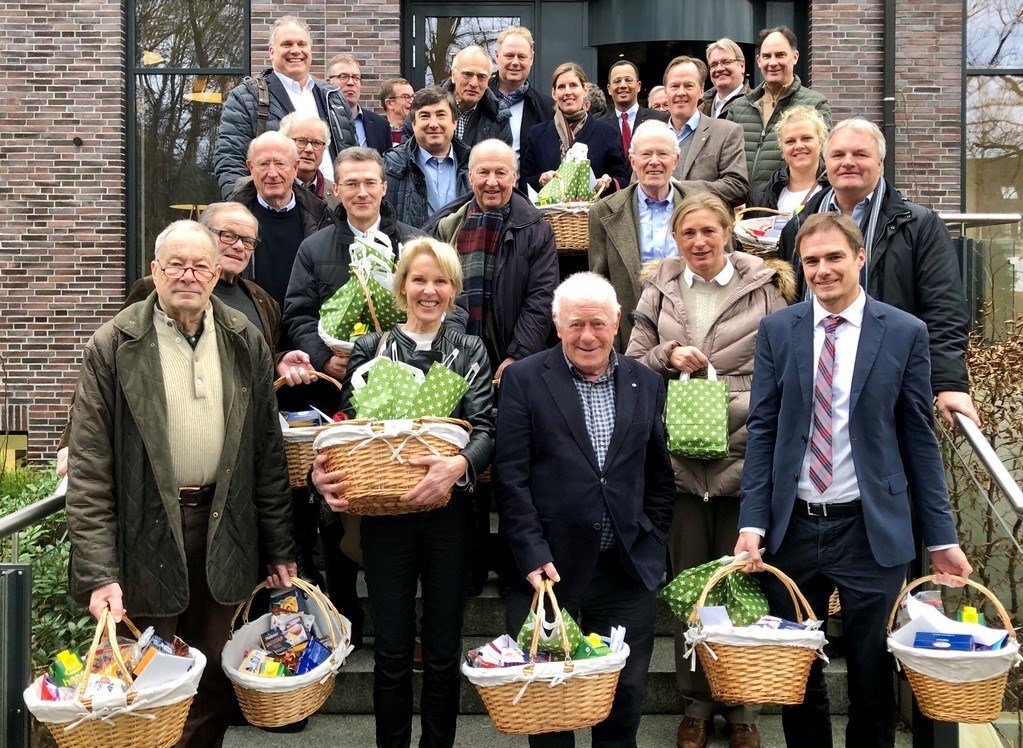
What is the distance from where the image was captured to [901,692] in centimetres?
521

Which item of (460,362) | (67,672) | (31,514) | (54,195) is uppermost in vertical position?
(54,195)

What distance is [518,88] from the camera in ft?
23.4

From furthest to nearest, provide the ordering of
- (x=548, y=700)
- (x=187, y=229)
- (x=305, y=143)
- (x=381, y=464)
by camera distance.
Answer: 1. (x=305, y=143)
2. (x=187, y=229)
3. (x=381, y=464)
4. (x=548, y=700)

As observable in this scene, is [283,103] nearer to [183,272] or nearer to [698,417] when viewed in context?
[183,272]

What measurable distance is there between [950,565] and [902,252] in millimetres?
1278

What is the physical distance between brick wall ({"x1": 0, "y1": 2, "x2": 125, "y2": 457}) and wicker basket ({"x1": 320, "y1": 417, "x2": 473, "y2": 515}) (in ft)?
23.2

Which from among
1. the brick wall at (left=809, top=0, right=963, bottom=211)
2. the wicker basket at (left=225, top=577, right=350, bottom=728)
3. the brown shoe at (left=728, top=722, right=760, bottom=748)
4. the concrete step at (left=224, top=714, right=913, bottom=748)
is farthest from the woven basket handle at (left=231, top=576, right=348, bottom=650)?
the brick wall at (left=809, top=0, right=963, bottom=211)

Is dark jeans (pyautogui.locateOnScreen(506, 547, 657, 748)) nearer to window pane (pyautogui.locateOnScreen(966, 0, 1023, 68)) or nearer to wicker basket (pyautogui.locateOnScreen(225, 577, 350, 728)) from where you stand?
wicker basket (pyautogui.locateOnScreen(225, 577, 350, 728))

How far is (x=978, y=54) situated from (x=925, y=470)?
745cm

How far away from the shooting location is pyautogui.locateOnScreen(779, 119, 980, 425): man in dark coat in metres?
4.39

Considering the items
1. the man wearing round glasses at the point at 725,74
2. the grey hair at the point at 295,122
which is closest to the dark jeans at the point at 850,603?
the grey hair at the point at 295,122

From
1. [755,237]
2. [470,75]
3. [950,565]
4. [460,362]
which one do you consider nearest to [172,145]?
[470,75]

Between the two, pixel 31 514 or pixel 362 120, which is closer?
pixel 31 514

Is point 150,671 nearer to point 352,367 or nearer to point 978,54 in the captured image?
point 352,367
